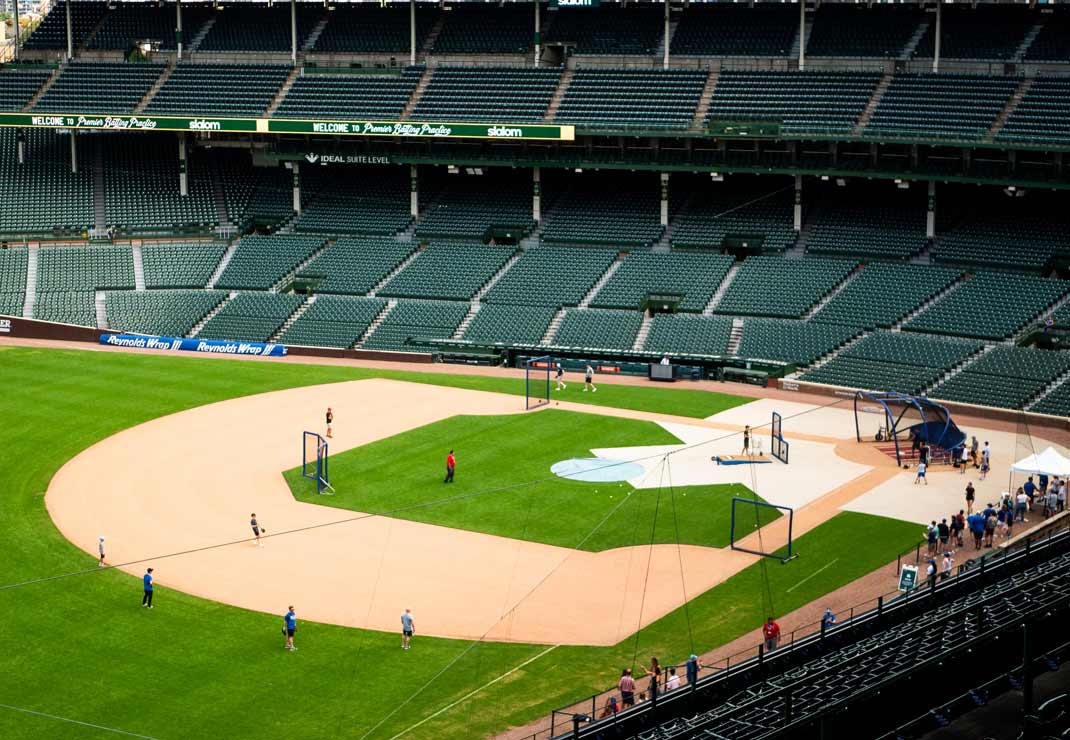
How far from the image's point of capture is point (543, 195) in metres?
82.9

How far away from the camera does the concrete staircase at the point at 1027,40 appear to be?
7400cm

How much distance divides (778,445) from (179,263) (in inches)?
1770

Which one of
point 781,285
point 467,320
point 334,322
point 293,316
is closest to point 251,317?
point 293,316

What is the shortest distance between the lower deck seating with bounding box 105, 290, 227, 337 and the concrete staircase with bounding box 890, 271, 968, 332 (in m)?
39.2

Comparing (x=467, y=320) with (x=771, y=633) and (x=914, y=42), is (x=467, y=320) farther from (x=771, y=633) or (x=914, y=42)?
(x=771, y=633)

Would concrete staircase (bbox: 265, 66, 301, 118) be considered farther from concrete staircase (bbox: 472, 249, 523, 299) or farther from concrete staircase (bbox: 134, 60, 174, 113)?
concrete staircase (bbox: 472, 249, 523, 299)

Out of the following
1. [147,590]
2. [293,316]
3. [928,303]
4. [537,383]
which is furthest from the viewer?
[293,316]

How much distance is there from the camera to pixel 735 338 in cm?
6812

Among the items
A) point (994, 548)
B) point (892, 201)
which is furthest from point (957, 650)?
point (892, 201)

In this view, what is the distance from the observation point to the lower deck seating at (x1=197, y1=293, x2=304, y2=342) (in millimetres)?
73875

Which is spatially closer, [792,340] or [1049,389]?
[1049,389]

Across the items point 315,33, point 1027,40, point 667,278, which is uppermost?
point 315,33

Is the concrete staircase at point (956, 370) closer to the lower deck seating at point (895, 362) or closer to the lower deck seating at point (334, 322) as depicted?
the lower deck seating at point (895, 362)

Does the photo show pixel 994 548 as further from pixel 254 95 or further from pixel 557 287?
pixel 254 95
